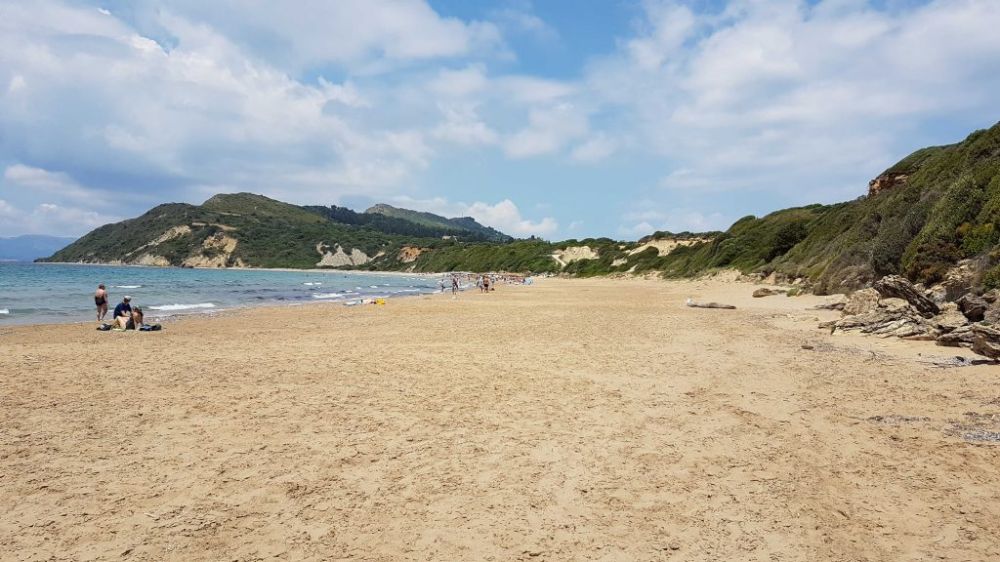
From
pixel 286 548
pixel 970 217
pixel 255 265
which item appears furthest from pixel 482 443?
pixel 255 265

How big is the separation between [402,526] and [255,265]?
560ft

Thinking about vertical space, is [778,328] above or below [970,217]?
below

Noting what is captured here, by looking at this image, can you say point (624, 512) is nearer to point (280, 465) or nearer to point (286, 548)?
point (286, 548)

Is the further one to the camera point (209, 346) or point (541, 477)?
point (209, 346)

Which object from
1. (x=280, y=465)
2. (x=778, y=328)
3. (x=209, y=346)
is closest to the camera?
(x=280, y=465)

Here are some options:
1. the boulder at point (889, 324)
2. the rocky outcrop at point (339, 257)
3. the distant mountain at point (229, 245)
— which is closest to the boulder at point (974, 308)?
the boulder at point (889, 324)

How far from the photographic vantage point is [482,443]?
623 cm

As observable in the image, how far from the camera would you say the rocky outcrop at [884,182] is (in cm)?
3566

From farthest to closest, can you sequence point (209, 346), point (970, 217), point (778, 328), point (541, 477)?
point (970, 217) → point (778, 328) → point (209, 346) → point (541, 477)

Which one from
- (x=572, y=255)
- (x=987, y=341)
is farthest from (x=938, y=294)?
(x=572, y=255)

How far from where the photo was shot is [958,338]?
35.1 feet

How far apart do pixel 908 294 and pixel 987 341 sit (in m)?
5.02

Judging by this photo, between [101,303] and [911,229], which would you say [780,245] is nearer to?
[911,229]

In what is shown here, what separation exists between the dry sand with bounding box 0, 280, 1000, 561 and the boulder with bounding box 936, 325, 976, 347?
Result: 0.37 m
